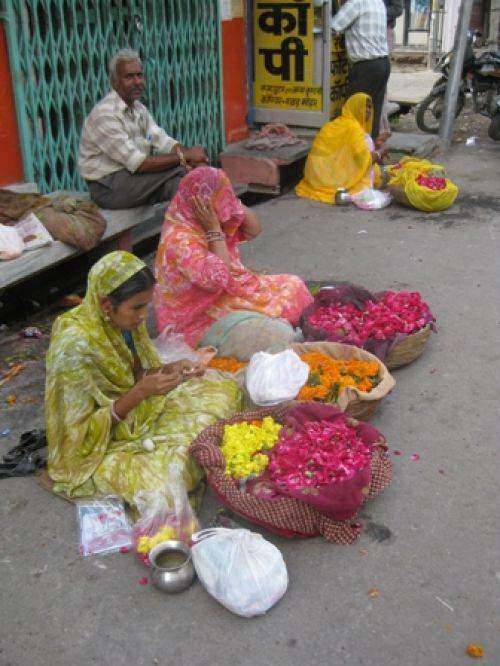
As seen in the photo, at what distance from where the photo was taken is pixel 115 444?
324cm

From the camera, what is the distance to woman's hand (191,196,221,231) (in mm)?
4121

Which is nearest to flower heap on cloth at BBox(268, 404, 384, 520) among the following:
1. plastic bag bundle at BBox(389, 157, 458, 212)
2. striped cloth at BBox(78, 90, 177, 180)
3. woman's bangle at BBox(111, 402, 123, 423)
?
woman's bangle at BBox(111, 402, 123, 423)

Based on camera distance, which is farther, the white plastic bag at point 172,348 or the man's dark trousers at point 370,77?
the man's dark trousers at point 370,77

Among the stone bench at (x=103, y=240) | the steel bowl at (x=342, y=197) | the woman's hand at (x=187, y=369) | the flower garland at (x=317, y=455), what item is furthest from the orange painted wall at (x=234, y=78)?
the flower garland at (x=317, y=455)

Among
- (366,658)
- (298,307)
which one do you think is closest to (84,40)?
(298,307)

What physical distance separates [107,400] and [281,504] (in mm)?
844

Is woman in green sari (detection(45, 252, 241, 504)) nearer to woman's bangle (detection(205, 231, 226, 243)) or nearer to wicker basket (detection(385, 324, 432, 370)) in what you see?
woman's bangle (detection(205, 231, 226, 243))

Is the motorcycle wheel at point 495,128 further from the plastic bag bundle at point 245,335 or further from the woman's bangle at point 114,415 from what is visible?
the woman's bangle at point 114,415

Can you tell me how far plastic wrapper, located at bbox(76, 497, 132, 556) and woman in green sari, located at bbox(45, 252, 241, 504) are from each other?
0.18 ft

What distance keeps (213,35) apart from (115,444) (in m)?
5.49

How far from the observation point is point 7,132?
5.44m

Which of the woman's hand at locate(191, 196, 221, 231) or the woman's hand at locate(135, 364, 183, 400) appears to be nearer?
the woman's hand at locate(135, 364, 183, 400)

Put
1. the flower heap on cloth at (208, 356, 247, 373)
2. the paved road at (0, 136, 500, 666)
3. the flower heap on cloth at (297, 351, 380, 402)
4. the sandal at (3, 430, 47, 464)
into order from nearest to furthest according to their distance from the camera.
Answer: the paved road at (0, 136, 500, 666)
the sandal at (3, 430, 47, 464)
the flower heap on cloth at (297, 351, 380, 402)
the flower heap on cloth at (208, 356, 247, 373)

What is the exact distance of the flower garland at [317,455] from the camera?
2979mm
